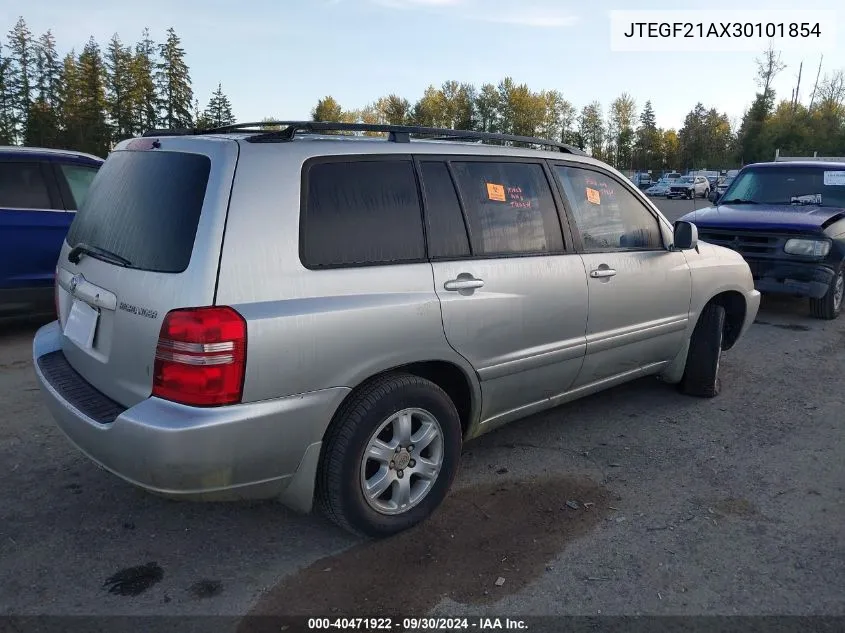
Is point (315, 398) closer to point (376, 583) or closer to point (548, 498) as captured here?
point (376, 583)

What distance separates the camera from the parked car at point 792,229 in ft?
23.5

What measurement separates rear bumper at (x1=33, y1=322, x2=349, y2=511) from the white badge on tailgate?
0.82 feet

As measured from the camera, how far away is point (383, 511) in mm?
2965

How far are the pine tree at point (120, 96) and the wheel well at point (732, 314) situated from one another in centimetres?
7267

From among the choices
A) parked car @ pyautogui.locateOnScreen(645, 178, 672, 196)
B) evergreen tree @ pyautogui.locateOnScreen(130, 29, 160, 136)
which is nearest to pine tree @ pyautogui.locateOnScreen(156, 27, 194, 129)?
evergreen tree @ pyautogui.locateOnScreen(130, 29, 160, 136)

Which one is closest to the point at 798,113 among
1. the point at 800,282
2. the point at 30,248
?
the point at 800,282

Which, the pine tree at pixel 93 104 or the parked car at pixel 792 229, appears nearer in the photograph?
the parked car at pixel 792 229

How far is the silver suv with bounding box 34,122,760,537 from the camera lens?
2.44m

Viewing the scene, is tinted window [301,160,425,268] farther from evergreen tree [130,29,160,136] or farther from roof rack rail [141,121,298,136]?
evergreen tree [130,29,160,136]

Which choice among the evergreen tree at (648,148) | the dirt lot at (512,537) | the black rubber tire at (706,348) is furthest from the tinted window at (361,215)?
the evergreen tree at (648,148)

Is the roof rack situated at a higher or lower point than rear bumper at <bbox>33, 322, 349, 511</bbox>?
higher

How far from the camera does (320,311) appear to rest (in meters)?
2.59

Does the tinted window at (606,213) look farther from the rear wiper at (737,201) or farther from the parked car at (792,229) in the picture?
the rear wiper at (737,201)

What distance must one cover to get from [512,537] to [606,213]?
80.6 inches
